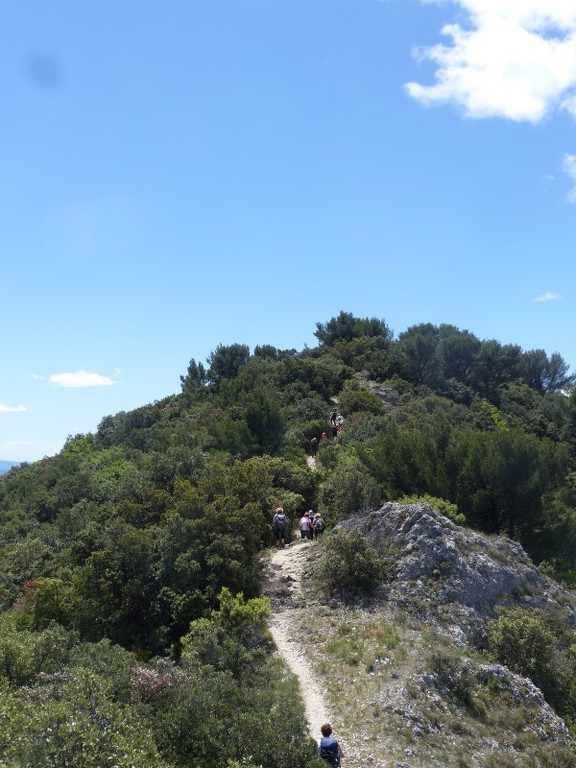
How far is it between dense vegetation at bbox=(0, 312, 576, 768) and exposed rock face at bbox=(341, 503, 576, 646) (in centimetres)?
333

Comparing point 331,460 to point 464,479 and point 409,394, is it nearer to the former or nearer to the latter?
point 464,479

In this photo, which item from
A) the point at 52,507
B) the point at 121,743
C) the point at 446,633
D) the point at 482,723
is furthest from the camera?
the point at 52,507

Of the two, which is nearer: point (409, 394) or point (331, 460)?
point (331, 460)

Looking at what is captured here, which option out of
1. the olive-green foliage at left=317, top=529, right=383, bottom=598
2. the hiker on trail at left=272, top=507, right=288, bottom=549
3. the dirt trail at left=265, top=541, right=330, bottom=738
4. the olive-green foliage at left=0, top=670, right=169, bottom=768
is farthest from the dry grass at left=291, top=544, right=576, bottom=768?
the hiker on trail at left=272, top=507, right=288, bottom=549

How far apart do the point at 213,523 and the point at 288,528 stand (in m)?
6.04

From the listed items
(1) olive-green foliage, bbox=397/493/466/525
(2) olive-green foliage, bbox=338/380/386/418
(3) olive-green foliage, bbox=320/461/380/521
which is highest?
(2) olive-green foliage, bbox=338/380/386/418

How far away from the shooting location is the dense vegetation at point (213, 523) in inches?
412

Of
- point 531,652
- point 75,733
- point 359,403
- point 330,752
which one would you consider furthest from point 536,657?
point 359,403

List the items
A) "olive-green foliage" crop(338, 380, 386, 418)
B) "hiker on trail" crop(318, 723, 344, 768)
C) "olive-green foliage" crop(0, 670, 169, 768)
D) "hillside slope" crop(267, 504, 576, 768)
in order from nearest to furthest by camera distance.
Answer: "olive-green foliage" crop(0, 670, 169, 768) → "hiker on trail" crop(318, 723, 344, 768) → "hillside slope" crop(267, 504, 576, 768) → "olive-green foliage" crop(338, 380, 386, 418)

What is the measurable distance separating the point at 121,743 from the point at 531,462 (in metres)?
23.5

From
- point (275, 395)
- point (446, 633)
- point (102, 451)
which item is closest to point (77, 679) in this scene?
point (446, 633)

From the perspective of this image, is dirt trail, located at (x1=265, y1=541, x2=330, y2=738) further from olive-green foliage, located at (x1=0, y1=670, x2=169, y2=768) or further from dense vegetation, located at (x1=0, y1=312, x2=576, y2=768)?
olive-green foliage, located at (x1=0, y1=670, x2=169, y2=768)

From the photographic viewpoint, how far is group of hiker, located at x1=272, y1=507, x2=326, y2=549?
2453cm

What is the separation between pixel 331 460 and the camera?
35969mm
